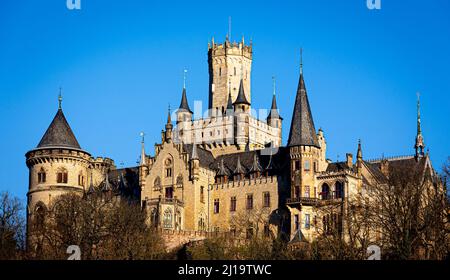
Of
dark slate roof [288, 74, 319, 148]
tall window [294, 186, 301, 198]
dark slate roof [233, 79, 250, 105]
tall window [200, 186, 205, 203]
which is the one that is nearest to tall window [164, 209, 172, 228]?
tall window [200, 186, 205, 203]

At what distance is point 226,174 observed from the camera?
394ft

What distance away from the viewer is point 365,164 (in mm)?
116500

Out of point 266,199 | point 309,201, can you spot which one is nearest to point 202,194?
point 266,199

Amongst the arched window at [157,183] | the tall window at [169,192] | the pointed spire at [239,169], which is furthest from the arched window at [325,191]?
the arched window at [157,183]

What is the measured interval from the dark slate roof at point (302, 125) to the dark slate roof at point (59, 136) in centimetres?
2868

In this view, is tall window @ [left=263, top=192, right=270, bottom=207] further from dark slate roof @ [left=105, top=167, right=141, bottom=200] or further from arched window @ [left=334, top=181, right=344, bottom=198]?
dark slate roof @ [left=105, top=167, right=141, bottom=200]

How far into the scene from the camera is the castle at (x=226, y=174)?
364ft

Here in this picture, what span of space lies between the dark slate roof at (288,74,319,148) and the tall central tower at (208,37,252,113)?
1011 inches

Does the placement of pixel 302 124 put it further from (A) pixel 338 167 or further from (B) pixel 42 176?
(B) pixel 42 176

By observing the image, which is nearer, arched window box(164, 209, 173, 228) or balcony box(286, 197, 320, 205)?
balcony box(286, 197, 320, 205)

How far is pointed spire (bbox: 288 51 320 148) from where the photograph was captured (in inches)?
4437
